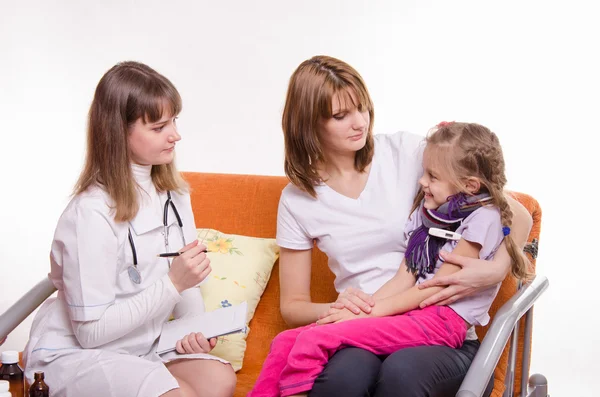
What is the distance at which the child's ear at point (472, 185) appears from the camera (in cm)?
205

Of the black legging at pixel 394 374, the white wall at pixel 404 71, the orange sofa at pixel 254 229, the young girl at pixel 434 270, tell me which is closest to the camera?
the black legging at pixel 394 374

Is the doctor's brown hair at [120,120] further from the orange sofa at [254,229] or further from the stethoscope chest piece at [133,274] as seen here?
the orange sofa at [254,229]

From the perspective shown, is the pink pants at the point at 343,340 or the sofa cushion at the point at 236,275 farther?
the sofa cushion at the point at 236,275

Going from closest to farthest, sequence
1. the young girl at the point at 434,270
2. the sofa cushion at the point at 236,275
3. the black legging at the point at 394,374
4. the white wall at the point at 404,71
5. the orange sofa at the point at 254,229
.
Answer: the black legging at the point at 394,374 < the young girl at the point at 434,270 < the orange sofa at the point at 254,229 < the sofa cushion at the point at 236,275 < the white wall at the point at 404,71

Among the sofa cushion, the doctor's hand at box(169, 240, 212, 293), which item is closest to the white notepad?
the doctor's hand at box(169, 240, 212, 293)

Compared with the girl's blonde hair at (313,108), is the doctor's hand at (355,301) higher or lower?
lower

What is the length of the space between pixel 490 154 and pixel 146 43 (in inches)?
82.0

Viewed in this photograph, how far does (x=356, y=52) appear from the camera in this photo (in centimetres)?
336

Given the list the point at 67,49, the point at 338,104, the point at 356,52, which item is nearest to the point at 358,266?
the point at 338,104

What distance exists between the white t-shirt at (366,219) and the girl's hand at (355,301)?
103 millimetres

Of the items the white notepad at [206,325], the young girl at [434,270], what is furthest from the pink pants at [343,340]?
the white notepad at [206,325]

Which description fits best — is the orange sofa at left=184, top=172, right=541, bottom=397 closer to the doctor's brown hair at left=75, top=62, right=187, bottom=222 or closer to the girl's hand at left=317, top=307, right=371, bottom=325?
the girl's hand at left=317, top=307, right=371, bottom=325

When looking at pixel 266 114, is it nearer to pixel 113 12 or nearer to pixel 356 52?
pixel 356 52

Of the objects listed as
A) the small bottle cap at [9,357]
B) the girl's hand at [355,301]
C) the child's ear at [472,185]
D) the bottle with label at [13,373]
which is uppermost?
the child's ear at [472,185]
